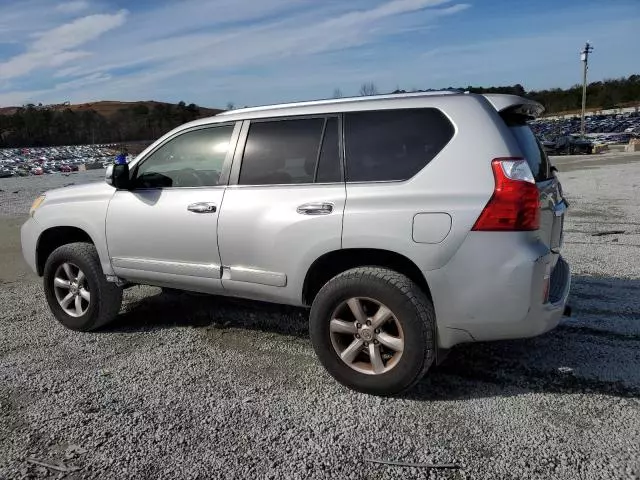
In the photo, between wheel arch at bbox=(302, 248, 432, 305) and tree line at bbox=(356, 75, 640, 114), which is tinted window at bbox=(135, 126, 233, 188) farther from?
tree line at bbox=(356, 75, 640, 114)

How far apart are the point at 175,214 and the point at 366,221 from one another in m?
1.60

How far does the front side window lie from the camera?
145 inches

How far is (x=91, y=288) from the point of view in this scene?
468 centimetres

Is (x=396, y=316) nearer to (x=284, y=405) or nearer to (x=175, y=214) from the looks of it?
(x=284, y=405)

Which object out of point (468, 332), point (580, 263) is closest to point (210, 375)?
point (468, 332)

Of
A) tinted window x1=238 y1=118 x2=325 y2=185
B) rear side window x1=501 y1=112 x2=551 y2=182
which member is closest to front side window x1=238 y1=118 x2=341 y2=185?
tinted window x1=238 y1=118 x2=325 y2=185

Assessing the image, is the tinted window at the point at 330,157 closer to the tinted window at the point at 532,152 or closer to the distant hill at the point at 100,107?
the tinted window at the point at 532,152

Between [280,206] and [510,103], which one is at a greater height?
[510,103]

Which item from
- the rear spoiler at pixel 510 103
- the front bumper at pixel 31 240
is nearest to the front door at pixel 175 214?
the front bumper at pixel 31 240

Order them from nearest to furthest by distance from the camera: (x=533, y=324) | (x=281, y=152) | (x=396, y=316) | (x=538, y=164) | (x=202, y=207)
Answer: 1. (x=533, y=324)
2. (x=396, y=316)
3. (x=538, y=164)
4. (x=281, y=152)
5. (x=202, y=207)

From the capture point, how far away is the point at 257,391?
359 centimetres

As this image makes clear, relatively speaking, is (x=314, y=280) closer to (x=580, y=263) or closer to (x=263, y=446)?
(x=263, y=446)

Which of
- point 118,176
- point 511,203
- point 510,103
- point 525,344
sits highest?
point 510,103

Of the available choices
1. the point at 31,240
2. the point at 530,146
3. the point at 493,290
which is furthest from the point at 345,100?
the point at 31,240
